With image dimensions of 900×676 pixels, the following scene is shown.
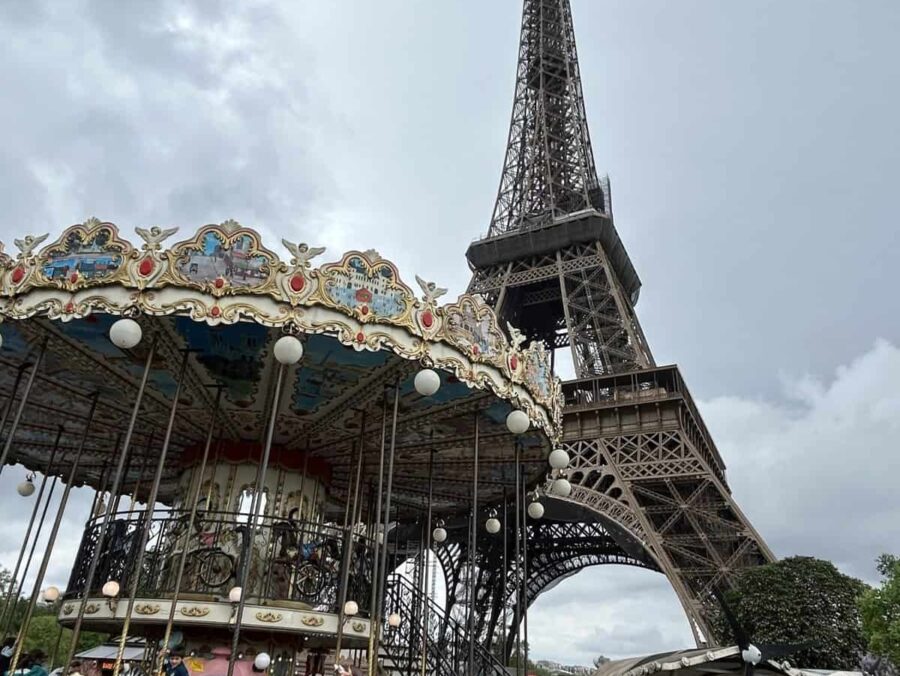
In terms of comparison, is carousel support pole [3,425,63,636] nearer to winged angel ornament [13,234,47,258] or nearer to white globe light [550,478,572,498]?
winged angel ornament [13,234,47,258]

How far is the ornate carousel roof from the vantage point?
816 centimetres

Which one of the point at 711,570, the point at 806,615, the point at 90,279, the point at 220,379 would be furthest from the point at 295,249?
the point at 711,570

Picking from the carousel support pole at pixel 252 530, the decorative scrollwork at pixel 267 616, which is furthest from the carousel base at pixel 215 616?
the carousel support pole at pixel 252 530

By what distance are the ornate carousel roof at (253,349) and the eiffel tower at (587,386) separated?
508 centimetres

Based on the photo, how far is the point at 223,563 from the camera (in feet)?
35.4

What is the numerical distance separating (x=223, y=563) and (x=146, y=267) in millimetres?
5189

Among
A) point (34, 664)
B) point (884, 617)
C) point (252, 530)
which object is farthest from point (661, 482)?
point (34, 664)

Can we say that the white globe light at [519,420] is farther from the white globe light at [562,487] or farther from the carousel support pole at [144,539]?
the carousel support pole at [144,539]

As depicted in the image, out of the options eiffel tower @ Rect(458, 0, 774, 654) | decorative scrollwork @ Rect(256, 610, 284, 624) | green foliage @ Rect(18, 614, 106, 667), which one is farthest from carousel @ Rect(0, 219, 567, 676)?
green foliage @ Rect(18, 614, 106, 667)

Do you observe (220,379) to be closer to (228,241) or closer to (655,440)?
(228,241)

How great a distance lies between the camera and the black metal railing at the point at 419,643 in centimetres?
1229

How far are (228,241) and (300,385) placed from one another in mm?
3254

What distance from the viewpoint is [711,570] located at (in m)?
22.4

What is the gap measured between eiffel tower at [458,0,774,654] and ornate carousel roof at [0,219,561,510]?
5.08 metres
